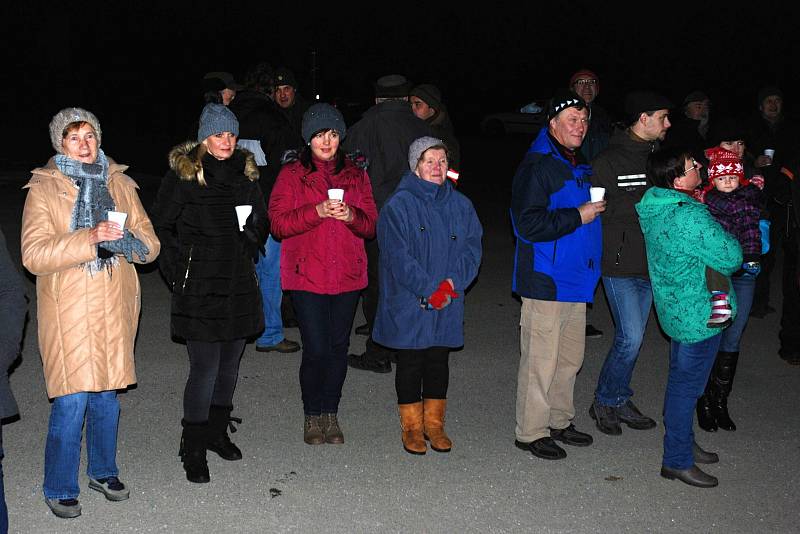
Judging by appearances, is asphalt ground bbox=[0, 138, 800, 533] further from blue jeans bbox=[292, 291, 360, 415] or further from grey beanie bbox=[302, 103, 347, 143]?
grey beanie bbox=[302, 103, 347, 143]

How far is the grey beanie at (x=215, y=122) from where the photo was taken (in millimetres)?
5547

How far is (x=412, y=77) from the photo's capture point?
156ft

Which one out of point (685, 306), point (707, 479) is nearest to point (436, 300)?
point (685, 306)

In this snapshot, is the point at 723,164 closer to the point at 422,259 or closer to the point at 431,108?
the point at 422,259

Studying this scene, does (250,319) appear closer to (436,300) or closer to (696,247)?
(436,300)

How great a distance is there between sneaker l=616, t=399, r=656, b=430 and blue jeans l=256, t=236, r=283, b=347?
310 centimetres

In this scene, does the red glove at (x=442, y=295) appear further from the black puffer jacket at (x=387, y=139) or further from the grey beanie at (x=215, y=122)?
the black puffer jacket at (x=387, y=139)

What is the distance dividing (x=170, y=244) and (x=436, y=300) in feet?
5.24

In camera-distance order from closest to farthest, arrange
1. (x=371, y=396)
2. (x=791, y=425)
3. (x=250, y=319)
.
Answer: (x=250, y=319) → (x=791, y=425) → (x=371, y=396)

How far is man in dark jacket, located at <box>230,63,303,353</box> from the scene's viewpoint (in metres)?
8.12

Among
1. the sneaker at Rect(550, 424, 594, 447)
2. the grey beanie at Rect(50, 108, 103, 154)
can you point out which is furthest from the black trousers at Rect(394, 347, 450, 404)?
the grey beanie at Rect(50, 108, 103, 154)

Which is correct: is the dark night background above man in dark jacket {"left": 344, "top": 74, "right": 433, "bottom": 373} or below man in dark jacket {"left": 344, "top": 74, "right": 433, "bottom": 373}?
above

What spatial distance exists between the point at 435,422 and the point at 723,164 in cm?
244

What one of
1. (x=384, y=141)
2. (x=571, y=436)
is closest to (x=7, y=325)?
(x=571, y=436)
